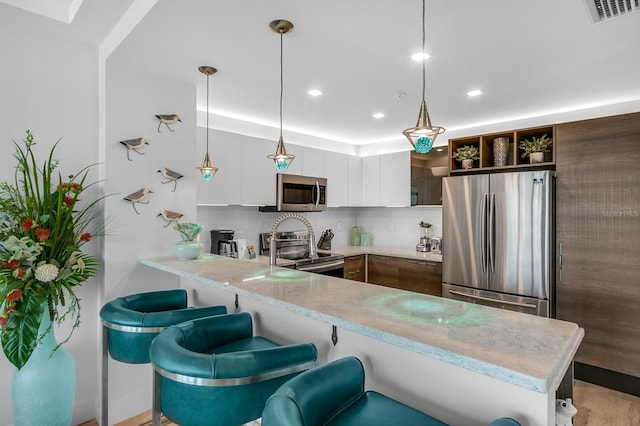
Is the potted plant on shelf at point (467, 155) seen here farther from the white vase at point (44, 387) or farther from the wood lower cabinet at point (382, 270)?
the white vase at point (44, 387)

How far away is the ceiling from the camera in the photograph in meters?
1.78

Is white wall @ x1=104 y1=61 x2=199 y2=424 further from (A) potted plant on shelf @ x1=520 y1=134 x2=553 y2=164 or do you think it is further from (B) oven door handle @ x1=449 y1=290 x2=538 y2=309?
(A) potted plant on shelf @ x1=520 y1=134 x2=553 y2=164

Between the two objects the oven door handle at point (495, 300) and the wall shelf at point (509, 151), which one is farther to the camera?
the wall shelf at point (509, 151)

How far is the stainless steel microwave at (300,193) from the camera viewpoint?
13.1 ft

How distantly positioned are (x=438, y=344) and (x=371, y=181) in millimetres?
4138

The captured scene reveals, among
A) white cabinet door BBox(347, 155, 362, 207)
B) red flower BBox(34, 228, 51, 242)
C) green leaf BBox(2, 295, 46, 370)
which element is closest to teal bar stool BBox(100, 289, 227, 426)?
green leaf BBox(2, 295, 46, 370)

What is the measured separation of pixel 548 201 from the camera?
121 inches

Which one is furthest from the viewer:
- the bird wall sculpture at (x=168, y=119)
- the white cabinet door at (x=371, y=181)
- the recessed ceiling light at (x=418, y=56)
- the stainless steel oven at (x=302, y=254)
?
the white cabinet door at (x=371, y=181)

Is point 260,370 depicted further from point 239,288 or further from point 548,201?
point 548,201

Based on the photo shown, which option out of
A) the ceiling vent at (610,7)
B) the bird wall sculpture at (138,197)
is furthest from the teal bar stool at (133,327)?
the ceiling vent at (610,7)

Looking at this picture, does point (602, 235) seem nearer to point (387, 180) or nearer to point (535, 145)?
point (535, 145)

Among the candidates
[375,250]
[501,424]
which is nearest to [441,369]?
[501,424]

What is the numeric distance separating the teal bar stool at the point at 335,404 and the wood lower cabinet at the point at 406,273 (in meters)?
3.02

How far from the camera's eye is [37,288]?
184 cm
